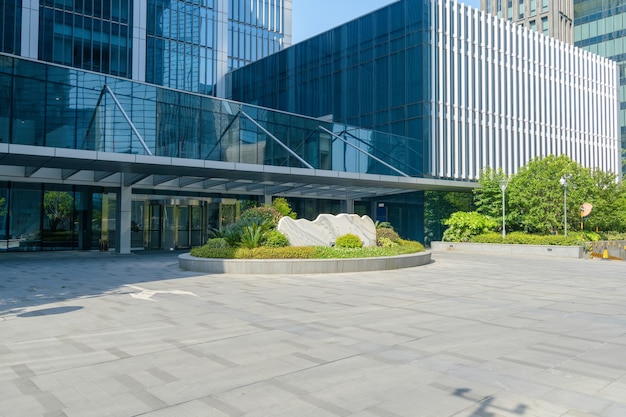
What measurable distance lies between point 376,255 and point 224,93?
37.4m

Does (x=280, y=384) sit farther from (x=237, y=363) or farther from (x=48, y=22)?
(x=48, y=22)

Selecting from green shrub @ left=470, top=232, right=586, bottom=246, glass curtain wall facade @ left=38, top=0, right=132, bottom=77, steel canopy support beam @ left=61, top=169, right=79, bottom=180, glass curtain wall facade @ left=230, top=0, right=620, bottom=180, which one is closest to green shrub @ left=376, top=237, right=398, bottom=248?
green shrub @ left=470, top=232, right=586, bottom=246

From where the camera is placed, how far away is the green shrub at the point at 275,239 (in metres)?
19.1

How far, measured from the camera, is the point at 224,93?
5241 centimetres

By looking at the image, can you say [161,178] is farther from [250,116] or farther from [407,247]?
[407,247]

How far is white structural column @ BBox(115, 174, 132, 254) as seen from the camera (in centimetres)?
2716

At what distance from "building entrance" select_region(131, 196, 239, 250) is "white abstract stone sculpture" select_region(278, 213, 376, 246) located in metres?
10.2

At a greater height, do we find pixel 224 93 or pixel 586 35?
pixel 586 35

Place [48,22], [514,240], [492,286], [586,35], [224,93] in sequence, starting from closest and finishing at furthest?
1. [492,286]
2. [514,240]
3. [48,22]
4. [224,93]
5. [586,35]

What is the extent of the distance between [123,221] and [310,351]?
2262 cm

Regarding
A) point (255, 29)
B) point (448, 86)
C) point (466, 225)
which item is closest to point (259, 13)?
point (255, 29)

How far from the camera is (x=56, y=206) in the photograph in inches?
1040

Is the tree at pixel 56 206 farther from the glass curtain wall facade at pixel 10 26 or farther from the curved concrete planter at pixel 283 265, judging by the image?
the glass curtain wall facade at pixel 10 26

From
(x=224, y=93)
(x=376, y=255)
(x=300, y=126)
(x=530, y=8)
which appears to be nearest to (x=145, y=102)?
(x=300, y=126)
